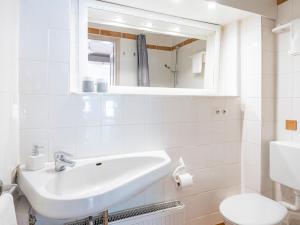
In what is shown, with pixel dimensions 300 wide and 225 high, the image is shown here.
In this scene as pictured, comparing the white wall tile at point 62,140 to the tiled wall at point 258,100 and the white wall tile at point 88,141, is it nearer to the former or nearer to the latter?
the white wall tile at point 88,141

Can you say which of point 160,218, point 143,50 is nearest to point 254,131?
point 160,218

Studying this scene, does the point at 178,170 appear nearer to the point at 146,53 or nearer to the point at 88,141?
the point at 88,141

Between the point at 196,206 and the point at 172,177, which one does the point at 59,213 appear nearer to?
the point at 172,177

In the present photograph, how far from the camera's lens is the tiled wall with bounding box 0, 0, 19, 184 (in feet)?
2.80

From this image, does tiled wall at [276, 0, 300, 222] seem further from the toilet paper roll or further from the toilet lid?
the toilet paper roll

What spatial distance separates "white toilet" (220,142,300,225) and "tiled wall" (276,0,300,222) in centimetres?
13

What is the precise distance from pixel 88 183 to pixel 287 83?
5.36ft

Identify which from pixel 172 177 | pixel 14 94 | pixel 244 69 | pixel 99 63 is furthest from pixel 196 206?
pixel 14 94

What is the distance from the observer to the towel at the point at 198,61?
1.87 m

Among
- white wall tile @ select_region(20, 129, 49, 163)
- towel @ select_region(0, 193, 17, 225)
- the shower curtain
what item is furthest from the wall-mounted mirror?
towel @ select_region(0, 193, 17, 225)

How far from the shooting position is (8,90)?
93cm

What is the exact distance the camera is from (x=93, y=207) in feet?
2.53

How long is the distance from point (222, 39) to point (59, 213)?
1888mm

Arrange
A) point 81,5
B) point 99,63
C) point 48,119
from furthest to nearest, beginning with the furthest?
1. point 99,63
2. point 81,5
3. point 48,119
